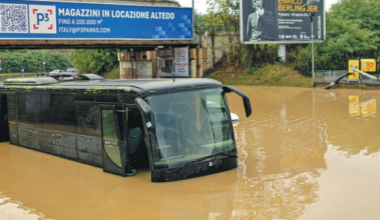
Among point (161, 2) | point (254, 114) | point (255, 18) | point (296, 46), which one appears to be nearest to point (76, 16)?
point (161, 2)

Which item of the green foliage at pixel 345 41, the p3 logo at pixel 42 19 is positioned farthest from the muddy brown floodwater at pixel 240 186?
the green foliage at pixel 345 41

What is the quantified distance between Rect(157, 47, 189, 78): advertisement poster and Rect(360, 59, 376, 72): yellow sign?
12416 millimetres

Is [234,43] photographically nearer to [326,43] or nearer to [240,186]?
[326,43]

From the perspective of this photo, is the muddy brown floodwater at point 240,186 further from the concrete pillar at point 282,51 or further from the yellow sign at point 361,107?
the concrete pillar at point 282,51

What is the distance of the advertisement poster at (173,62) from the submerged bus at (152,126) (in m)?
24.4

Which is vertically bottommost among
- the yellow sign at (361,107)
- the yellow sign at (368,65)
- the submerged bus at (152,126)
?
the yellow sign at (361,107)

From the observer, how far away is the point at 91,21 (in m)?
30.2

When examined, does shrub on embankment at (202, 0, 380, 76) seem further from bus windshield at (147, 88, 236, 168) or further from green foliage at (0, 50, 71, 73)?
green foliage at (0, 50, 71, 73)

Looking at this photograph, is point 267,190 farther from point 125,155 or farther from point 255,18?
point 255,18

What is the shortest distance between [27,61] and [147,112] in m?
59.3

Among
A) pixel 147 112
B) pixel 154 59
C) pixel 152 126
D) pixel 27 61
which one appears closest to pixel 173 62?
pixel 154 59

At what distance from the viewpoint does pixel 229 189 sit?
30.1 feet

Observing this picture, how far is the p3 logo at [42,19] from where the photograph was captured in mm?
28312

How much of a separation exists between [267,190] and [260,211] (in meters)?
1.21
